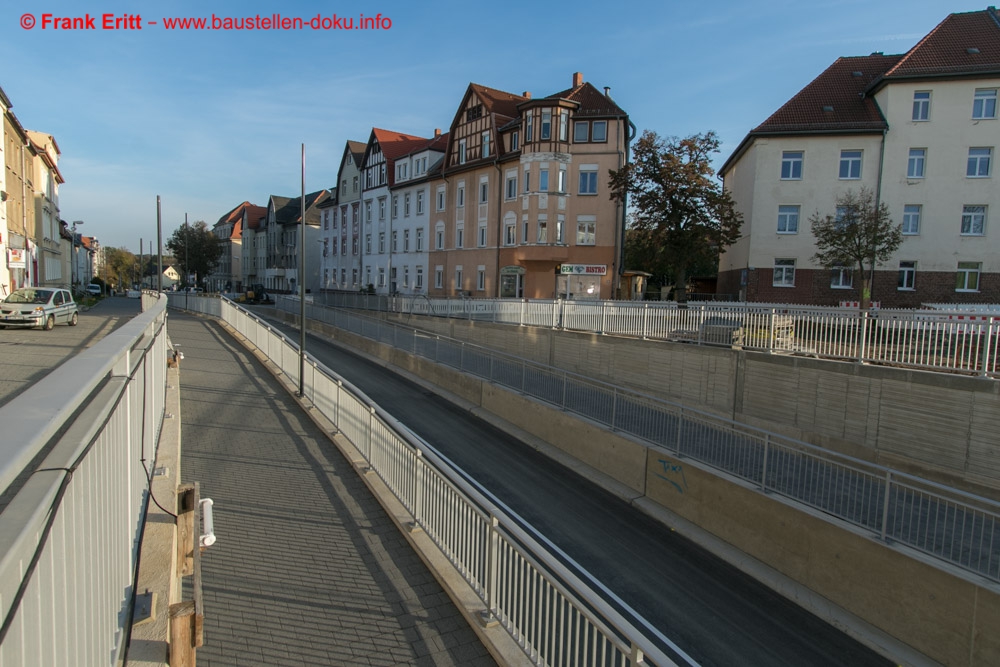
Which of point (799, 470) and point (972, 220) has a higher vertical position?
point (972, 220)

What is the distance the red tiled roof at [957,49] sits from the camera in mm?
28625

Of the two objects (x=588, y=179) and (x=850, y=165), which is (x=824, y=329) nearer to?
(x=850, y=165)

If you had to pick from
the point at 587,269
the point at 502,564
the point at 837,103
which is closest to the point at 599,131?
the point at 587,269

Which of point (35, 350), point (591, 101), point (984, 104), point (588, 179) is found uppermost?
point (591, 101)

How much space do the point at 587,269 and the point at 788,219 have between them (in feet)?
36.4

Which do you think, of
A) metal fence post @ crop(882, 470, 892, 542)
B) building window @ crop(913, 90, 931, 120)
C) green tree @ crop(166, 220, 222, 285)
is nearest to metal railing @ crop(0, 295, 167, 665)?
metal fence post @ crop(882, 470, 892, 542)

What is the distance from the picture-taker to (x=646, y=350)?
1611cm

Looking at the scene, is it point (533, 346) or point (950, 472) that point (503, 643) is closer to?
point (950, 472)

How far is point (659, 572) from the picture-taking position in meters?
8.09

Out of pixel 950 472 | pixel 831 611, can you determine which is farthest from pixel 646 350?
pixel 831 611

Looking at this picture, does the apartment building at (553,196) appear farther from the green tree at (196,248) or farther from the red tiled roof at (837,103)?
the green tree at (196,248)

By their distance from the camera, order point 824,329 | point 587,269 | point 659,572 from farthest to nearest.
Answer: point 587,269 → point 824,329 → point 659,572

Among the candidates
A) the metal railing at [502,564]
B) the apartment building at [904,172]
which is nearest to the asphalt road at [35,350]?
the metal railing at [502,564]

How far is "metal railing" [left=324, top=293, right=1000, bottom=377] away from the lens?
1012 centimetres
